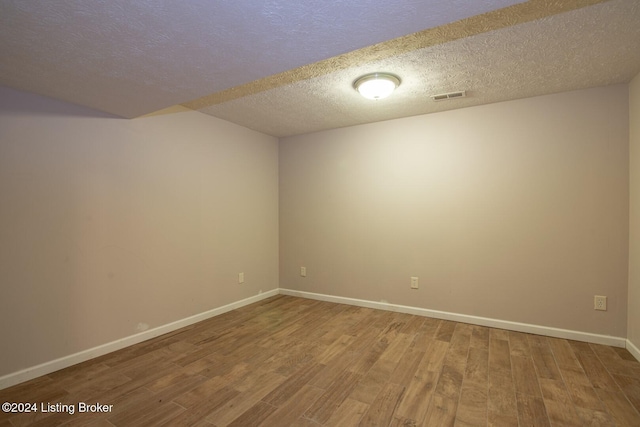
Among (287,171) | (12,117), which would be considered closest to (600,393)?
(287,171)

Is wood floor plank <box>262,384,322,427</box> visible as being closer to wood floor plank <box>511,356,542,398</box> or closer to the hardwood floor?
the hardwood floor

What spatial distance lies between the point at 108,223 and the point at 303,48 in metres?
2.24

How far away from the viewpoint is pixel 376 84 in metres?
2.41

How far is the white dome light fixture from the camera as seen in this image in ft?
7.79

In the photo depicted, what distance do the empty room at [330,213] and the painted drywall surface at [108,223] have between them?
2 centimetres

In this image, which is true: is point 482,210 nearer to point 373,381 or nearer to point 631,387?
point 631,387

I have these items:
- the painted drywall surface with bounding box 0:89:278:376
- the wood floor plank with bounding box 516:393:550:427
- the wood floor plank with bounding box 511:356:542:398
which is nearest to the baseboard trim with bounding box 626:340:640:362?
the wood floor plank with bounding box 511:356:542:398

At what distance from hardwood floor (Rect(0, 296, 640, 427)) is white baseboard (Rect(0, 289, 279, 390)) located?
2.5 inches

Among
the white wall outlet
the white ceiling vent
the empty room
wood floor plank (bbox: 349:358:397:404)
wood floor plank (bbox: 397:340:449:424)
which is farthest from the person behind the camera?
the white ceiling vent

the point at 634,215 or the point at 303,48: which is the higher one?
the point at 303,48

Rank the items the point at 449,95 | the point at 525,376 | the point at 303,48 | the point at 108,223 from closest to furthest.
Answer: the point at 303,48
the point at 525,376
the point at 108,223
the point at 449,95

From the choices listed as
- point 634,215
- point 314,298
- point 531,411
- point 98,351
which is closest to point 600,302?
point 634,215

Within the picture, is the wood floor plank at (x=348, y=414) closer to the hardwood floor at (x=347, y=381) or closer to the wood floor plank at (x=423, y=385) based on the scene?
the hardwood floor at (x=347, y=381)

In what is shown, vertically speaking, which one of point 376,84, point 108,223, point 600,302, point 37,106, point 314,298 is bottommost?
point 314,298
